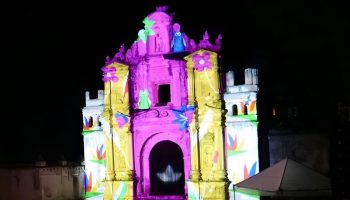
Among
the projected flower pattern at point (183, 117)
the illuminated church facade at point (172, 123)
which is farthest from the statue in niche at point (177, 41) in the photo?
the projected flower pattern at point (183, 117)

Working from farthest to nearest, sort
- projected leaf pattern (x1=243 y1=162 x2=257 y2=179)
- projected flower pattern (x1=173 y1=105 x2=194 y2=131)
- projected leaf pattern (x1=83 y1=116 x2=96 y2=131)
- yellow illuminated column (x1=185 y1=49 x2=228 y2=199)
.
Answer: projected leaf pattern (x1=83 y1=116 x2=96 y2=131), projected flower pattern (x1=173 y1=105 x2=194 y2=131), yellow illuminated column (x1=185 y1=49 x2=228 y2=199), projected leaf pattern (x1=243 y1=162 x2=257 y2=179)

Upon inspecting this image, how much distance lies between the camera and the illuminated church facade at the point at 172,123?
74.3 feet

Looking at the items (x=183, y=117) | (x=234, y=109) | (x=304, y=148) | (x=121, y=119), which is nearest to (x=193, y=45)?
(x=183, y=117)

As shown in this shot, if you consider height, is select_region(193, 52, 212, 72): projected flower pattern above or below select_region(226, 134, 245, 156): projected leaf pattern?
above

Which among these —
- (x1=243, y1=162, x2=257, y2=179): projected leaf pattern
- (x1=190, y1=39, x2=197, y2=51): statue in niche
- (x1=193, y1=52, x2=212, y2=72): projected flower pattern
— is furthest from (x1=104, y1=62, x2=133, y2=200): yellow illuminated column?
(x1=243, y1=162, x2=257, y2=179): projected leaf pattern

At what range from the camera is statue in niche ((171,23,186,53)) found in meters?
23.6

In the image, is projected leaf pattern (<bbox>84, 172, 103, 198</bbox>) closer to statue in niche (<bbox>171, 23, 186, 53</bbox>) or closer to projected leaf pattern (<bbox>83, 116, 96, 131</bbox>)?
projected leaf pattern (<bbox>83, 116, 96, 131</bbox>)

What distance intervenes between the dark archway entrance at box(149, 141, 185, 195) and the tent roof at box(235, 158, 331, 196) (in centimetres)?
1242

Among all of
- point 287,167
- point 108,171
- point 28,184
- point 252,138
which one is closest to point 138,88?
point 108,171

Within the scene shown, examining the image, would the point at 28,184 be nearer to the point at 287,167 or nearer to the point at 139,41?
the point at 139,41

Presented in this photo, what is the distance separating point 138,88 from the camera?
24203mm

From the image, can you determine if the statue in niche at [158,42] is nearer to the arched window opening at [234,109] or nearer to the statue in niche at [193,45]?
the statue in niche at [193,45]

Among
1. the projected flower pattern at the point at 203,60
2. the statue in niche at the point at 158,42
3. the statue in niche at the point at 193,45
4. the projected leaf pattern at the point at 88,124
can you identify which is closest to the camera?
the projected flower pattern at the point at 203,60

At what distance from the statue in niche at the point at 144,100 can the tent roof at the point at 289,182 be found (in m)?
11.7
